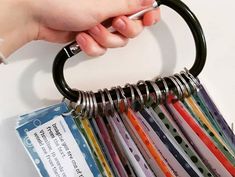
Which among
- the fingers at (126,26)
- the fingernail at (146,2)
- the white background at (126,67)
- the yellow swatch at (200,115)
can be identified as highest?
the fingernail at (146,2)

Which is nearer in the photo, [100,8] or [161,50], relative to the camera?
[100,8]

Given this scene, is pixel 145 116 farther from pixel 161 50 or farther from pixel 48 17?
pixel 48 17

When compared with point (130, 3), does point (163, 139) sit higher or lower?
lower

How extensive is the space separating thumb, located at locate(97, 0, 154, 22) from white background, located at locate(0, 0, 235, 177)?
0.10 m

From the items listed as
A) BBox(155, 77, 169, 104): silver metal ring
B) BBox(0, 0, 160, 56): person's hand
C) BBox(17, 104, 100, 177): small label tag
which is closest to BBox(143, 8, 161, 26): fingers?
BBox(0, 0, 160, 56): person's hand

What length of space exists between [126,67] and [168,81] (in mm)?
96

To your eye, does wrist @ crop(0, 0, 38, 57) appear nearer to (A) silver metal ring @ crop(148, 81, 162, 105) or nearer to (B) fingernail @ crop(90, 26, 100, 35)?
(B) fingernail @ crop(90, 26, 100, 35)

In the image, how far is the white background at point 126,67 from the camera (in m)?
0.72

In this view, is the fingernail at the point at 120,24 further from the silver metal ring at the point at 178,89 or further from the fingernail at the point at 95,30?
the silver metal ring at the point at 178,89

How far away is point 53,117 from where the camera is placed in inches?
26.3

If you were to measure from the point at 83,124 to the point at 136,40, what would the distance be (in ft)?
0.65

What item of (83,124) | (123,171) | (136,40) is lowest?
(123,171)

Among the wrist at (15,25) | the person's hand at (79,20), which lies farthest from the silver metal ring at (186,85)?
the wrist at (15,25)

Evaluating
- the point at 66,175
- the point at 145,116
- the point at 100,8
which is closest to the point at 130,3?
Answer: the point at 100,8
